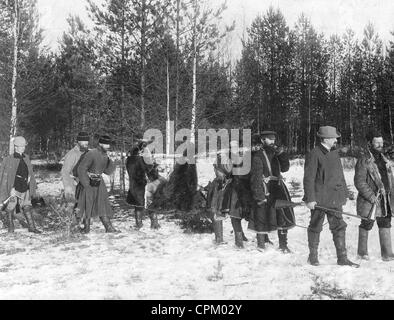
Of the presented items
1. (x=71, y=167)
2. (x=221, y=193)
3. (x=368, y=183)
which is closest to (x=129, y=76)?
(x=71, y=167)

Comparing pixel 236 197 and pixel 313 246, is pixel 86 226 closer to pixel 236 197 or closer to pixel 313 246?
pixel 236 197

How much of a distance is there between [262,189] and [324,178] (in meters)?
1.02

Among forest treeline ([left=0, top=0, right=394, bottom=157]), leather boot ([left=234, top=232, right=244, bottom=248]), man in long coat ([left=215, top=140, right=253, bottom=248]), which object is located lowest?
leather boot ([left=234, top=232, right=244, bottom=248])

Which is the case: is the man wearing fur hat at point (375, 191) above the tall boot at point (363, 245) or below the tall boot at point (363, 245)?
above

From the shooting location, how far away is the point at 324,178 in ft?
18.5

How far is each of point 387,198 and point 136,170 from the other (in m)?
4.77

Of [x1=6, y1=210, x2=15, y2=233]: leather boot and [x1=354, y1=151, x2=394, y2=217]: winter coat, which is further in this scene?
[x1=6, y1=210, x2=15, y2=233]: leather boot

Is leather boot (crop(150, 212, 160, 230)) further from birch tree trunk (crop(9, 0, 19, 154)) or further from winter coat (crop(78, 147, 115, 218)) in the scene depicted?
birch tree trunk (crop(9, 0, 19, 154))

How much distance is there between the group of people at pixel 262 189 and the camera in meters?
5.63

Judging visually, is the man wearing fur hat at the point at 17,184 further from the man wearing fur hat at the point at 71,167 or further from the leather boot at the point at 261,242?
the leather boot at the point at 261,242

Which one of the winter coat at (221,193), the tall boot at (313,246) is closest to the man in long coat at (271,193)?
the winter coat at (221,193)

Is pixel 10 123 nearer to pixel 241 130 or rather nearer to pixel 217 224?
pixel 241 130

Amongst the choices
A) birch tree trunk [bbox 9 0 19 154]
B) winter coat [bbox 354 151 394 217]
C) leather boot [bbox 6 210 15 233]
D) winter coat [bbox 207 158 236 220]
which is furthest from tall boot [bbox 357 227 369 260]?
birch tree trunk [bbox 9 0 19 154]

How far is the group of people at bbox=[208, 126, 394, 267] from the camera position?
561 cm
